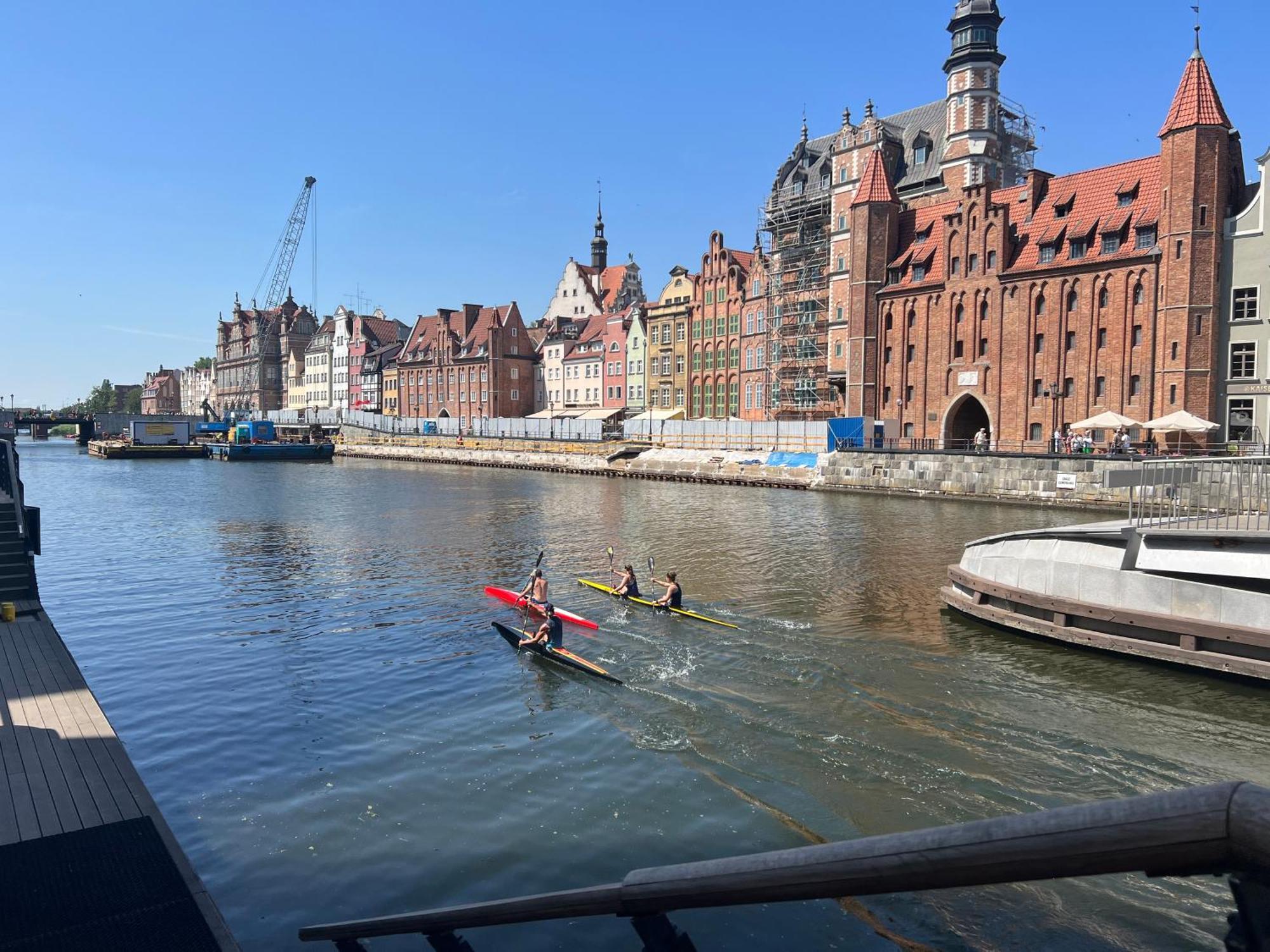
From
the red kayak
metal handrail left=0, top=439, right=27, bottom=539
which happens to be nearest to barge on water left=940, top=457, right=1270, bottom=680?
the red kayak

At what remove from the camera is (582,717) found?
643 inches

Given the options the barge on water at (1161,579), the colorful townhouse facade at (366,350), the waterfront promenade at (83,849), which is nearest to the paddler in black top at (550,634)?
the waterfront promenade at (83,849)

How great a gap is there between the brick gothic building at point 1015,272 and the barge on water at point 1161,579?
39.0 m

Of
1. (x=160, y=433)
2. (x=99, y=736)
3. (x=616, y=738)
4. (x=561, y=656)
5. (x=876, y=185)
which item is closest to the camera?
(x=99, y=736)

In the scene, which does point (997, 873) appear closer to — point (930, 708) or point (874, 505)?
point (930, 708)

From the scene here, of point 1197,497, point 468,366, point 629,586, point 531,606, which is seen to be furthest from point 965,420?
point 468,366

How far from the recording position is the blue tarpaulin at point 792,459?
66875 millimetres

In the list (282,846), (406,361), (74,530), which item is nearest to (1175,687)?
(282,846)

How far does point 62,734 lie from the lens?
1173 cm

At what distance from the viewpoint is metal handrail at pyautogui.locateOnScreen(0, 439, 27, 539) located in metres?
20.1

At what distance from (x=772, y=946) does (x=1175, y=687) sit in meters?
12.0

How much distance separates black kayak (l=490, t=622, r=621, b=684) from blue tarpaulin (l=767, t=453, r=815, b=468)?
48.5 m

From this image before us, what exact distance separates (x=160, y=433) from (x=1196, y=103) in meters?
124

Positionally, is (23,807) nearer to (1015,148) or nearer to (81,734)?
(81,734)
